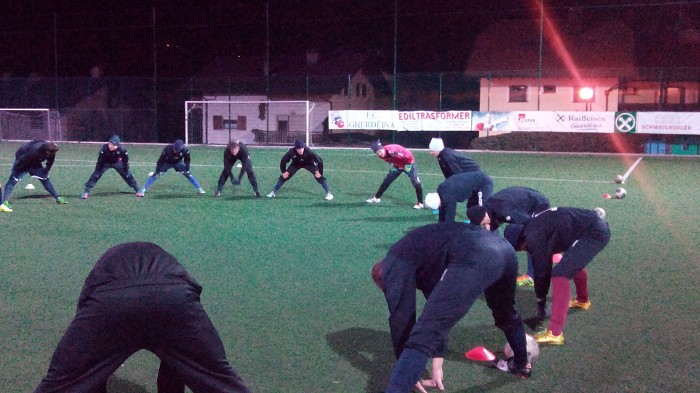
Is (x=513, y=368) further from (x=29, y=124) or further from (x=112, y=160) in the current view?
(x=29, y=124)

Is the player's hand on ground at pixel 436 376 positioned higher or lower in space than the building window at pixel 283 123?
lower

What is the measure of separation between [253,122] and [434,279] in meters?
35.1

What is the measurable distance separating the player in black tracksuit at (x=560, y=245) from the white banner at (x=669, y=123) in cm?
2521

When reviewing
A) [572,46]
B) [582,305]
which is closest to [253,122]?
[572,46]

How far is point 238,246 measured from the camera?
34.3 ft

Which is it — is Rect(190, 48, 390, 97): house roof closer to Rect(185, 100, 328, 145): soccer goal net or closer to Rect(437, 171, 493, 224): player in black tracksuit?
Rect(185, 100, 328, 145): soccer goal net

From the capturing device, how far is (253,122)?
39.0 metres

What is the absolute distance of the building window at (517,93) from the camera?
3769 cm

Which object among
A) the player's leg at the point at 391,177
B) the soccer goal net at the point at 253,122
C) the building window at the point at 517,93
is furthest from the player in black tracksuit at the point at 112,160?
the building window at the point at 517,93

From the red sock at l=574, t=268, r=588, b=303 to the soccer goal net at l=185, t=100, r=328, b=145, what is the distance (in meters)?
29.4

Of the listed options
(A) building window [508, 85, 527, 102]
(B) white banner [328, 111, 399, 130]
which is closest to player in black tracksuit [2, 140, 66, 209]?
(B) white banner [328, 111, 399, 130]

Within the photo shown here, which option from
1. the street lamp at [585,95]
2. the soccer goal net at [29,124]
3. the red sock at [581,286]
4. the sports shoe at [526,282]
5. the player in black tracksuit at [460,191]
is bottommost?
the sports shoe at [526,282]

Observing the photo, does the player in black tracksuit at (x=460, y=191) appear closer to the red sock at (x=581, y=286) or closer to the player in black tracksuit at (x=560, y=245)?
the red sock at (x=581, y=286)

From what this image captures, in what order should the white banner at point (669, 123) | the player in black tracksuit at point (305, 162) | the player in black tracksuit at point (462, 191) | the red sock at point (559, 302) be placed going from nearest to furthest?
the red sock at point (559, 302), the player in black tracksuit at point (462, 191), the player in black tracksuit at point (305, 162), the white banner at point (669, 123)
